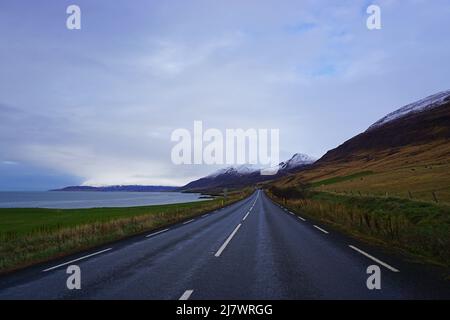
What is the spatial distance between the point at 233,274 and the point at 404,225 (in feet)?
35.8

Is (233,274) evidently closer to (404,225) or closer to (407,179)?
(404,225)

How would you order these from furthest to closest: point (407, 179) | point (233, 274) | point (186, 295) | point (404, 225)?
point (407, 179), point (404, 225), point (233, 274), point (186, 295)

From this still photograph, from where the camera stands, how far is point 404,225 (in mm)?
16547

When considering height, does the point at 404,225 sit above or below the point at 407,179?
below

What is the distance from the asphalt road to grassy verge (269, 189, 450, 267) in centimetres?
129

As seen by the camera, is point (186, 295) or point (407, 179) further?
point (407, 179)

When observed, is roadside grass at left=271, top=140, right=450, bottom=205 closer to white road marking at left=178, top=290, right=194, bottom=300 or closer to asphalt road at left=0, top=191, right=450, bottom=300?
asphalt road at left=0, top=191, right=450, bottom=300

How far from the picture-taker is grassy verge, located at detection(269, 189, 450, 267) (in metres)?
11.4

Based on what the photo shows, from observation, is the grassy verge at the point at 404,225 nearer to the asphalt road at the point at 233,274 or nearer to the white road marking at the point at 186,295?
the asphalt road at the point at 233,274

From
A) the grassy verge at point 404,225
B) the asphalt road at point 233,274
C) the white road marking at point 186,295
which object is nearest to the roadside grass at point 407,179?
the grassy verge at point 404,225

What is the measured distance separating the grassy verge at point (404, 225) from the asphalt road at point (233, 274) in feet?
4.22

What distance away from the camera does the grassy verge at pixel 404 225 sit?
448 inches

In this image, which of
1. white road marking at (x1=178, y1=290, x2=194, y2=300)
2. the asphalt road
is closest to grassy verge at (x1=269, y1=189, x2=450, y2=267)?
the asphalt road

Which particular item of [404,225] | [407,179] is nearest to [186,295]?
[404,225]
